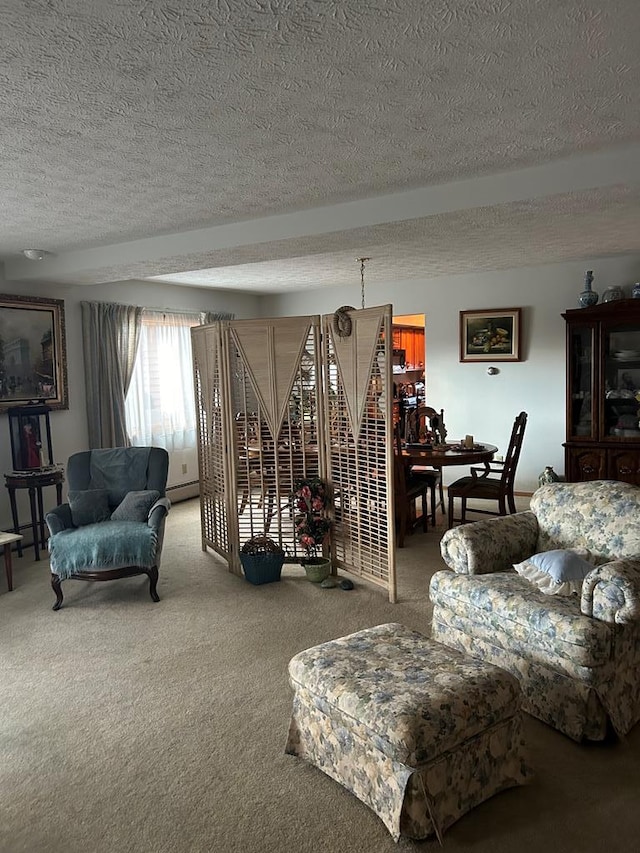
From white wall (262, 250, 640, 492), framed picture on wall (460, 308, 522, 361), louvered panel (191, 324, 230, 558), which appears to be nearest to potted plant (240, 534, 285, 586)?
louvered panel (191, 324, 230, 558)

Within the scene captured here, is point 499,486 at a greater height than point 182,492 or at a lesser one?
greater

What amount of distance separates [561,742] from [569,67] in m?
2.45

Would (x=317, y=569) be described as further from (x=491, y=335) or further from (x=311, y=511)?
(x=491, y=335)

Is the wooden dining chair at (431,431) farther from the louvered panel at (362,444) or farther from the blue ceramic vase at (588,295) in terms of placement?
the blue ceramic vase at (588,295)

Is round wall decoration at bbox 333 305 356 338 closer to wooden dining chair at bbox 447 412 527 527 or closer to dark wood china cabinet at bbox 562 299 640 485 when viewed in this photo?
wooden dining chair at bbox 447 412 527 527

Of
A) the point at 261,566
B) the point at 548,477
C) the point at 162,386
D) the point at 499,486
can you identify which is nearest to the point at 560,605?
the point at 261,566

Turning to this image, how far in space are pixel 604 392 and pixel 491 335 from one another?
4.99 ft

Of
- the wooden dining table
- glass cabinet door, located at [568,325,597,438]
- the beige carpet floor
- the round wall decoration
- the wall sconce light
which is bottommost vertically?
the beige carpet floor

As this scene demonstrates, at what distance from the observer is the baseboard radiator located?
23.6 feet

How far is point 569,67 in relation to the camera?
198cm

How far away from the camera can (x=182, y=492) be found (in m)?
7.35

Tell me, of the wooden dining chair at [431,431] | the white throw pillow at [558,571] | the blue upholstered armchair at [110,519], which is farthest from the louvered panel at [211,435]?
the white throw pillow at [558,571]

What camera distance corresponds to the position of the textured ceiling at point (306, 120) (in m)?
1.70

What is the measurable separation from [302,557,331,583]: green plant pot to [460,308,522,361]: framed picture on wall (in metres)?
3.52
